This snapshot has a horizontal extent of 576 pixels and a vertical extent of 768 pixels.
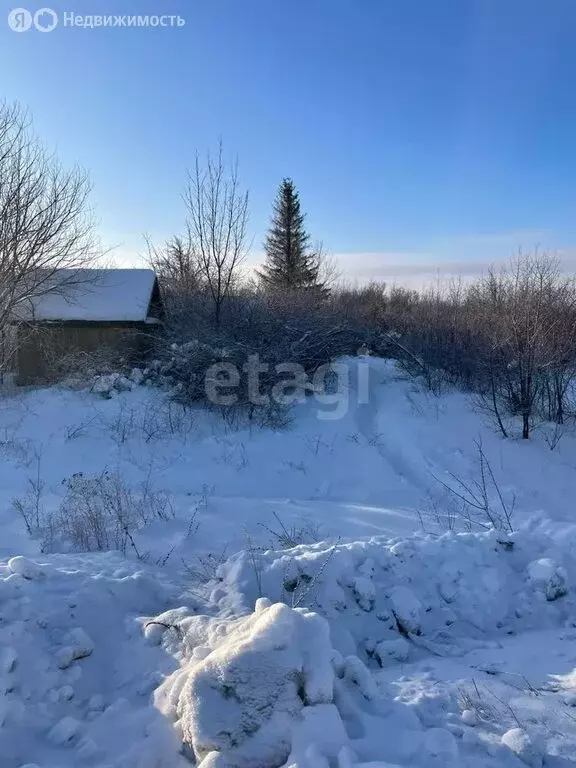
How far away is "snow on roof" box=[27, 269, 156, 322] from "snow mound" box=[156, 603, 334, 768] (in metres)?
13.8

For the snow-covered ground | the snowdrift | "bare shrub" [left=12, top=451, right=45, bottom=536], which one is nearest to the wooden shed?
"bare shrub" [left=12, top=451, right=45, bottom=536]

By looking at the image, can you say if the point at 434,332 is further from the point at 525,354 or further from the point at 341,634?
the point at 341,634

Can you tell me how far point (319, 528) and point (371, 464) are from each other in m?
3.35

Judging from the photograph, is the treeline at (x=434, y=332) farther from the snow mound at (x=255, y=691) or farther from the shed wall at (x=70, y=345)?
the snow mound at (x=255, y=691)

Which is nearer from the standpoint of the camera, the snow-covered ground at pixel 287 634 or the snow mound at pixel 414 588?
the snow-covered ground at pixel 287 634

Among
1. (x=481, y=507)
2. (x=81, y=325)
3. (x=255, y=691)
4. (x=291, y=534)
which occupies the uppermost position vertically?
(x=81, y=325)

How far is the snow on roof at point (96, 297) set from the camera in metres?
15.6

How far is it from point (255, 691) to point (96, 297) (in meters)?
15.6

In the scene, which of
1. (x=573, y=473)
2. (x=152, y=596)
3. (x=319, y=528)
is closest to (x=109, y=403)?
(x=319, y=528)

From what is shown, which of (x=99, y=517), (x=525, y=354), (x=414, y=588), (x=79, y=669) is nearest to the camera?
(x=79, y=669)

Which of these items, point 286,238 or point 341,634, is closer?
point 341,634

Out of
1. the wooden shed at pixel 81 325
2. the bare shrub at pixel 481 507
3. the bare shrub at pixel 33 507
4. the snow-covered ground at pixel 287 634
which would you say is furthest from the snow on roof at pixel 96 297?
the bare shrub at pixel 481 507

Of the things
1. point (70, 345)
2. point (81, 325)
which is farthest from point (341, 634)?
point (81, 325)

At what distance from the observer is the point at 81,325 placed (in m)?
15.6
